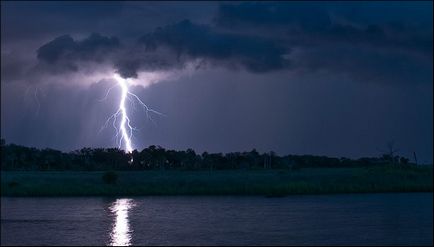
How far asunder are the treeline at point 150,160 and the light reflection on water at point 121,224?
42.9 m

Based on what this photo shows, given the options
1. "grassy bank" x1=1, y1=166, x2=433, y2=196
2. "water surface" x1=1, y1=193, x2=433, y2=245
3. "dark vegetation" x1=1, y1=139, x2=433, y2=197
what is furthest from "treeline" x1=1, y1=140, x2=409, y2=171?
"water surface" x1=1, y1=193, x2=433, y2=245

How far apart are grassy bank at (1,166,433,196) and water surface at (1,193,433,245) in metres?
4.51

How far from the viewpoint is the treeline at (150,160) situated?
A: 10738cm

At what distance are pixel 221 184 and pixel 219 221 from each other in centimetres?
3063

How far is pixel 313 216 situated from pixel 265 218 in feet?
10.7

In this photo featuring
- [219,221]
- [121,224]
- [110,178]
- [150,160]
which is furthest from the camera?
[150,160]

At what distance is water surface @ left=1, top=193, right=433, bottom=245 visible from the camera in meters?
36.1

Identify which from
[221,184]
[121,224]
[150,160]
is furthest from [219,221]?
[150,160]

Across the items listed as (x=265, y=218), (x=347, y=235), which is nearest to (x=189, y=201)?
(x=265, y=218)

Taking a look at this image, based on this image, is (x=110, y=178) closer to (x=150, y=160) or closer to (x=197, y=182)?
(x=197, y=182)

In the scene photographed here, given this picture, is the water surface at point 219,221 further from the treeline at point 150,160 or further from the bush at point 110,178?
the treeline at point 150,160

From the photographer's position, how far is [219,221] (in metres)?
45.2

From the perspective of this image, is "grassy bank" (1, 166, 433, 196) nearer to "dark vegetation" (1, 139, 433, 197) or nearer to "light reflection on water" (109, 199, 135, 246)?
"dark vegetation" (1, 139, 433, 197)

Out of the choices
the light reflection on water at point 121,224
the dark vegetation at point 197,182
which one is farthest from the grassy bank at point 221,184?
the light reflection on water at point 121,224
